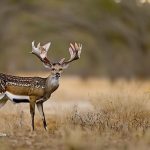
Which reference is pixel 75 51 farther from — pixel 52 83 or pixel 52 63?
pixel 52 83

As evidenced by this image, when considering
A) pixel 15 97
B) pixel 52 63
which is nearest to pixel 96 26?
pixel 52 63

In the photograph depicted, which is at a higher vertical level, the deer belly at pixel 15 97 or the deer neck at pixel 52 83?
the deer neck at pixel 52 83

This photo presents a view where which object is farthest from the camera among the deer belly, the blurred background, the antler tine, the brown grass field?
the blurred background

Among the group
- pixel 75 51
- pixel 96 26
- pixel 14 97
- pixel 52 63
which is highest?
pixel 96 26

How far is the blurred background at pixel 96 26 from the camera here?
129 ft

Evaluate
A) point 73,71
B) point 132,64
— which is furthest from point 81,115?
point 73,71

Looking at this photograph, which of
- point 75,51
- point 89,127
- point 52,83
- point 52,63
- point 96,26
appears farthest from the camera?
point 96,26

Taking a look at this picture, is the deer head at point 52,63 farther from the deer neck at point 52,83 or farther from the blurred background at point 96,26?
the blurred background at point 96,26

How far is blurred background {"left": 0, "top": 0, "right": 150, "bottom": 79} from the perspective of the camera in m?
39.3

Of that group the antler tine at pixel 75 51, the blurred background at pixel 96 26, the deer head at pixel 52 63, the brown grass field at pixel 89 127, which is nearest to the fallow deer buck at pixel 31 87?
the deer head at pixel 52 63

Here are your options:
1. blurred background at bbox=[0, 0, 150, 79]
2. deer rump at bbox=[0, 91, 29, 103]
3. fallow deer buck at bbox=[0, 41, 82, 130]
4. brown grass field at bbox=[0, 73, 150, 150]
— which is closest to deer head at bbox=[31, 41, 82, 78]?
fallow deer buck at bbox=[0, 41, 82, 130]

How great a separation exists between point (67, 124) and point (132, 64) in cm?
Result: 2753

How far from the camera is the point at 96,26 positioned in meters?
42.4

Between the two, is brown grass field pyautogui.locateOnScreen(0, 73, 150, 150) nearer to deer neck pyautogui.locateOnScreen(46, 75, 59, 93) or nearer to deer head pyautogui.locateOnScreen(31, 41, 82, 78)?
deer neck pyautogui.locateOnScreen(46, 75, 59, 93)
